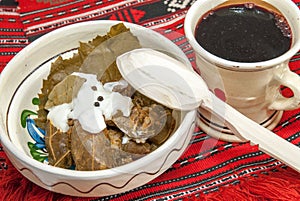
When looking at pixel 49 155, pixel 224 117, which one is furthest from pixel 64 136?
pixel 224 117

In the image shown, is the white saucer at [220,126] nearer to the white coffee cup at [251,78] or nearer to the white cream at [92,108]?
the white coffee cup at [251,78]

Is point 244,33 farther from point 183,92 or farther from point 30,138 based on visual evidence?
point 30,138

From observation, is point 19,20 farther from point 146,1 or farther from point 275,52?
point 275,52

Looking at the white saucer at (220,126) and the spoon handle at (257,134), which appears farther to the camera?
the white saucer at (220,126)

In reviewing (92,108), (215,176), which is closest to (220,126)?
(215,176)

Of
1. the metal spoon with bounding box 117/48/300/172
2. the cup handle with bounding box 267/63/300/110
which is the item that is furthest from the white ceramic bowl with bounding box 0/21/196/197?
the cup handle with bounding box 267/63/300/110

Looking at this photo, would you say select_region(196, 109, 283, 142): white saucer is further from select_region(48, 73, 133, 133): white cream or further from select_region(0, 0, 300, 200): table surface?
select_region(48, 73, 133, 133): white cream

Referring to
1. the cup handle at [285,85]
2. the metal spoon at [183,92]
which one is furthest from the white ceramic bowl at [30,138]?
the cup handle at [285,85]
